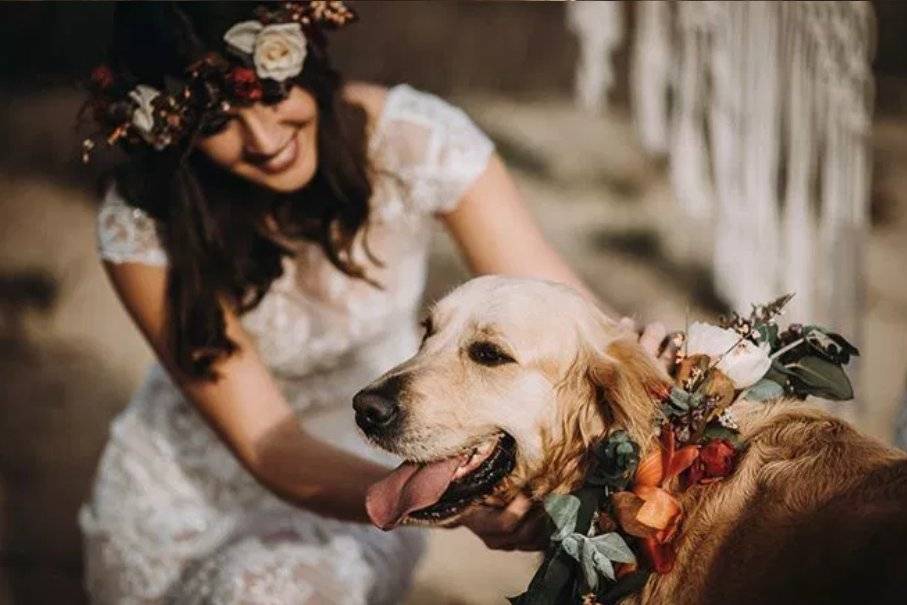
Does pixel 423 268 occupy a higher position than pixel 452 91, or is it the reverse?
pixel 452 91

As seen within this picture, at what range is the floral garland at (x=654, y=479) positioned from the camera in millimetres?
1328

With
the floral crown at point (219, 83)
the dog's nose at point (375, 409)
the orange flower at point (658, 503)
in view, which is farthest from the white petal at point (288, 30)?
the orange flower at point (658, 503)

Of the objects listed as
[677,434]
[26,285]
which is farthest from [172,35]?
[677,434]

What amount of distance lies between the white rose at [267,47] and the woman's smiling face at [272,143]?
63mm

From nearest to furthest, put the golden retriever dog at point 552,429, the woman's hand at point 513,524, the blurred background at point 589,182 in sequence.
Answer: the golden retriever dog at point 552,429 < the woman's hand at point 513,524 < the blurred background at point 589,182

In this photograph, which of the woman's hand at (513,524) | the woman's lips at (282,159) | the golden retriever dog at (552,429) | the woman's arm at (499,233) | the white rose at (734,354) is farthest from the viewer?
the woman's arm at (499,233)

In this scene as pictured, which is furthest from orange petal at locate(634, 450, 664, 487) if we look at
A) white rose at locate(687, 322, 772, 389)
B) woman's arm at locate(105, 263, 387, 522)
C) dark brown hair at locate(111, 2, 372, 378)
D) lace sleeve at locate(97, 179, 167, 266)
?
lace sleeve at locate(97, 179, 167, 266)

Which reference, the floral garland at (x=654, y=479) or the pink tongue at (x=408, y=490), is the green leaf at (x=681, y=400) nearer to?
the floral garland at (x=654, y=479)

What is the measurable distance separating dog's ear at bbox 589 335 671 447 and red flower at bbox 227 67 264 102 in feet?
2.30

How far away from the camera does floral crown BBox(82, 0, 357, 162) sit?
70.9 inches

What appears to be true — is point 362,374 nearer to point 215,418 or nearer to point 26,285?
point 215,418

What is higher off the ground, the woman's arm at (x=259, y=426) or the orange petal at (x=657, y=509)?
the orange petal at (x=657, y=509)

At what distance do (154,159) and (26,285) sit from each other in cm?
56

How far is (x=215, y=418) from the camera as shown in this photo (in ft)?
6.39
